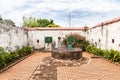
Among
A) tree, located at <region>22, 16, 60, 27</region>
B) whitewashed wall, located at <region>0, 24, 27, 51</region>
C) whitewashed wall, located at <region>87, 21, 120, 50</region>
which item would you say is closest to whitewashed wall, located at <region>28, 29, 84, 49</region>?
whitewashed wall, located at <region>87, 21, 120, 50</region>

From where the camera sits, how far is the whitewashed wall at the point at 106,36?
12805mm

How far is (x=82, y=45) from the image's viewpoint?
20.1 m

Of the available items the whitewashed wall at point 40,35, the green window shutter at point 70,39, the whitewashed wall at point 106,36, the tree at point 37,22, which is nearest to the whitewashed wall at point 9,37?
the whitewashed wall at point 40,35

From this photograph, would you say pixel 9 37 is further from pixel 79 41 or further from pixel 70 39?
pixel 79 41

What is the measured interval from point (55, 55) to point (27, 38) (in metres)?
8.07

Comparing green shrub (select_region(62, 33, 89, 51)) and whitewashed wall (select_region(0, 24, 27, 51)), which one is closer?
whitewashed wall (select_region(0, 24, 27, 51))

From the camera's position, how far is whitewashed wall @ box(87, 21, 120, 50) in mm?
12805

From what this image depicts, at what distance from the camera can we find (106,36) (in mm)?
14984

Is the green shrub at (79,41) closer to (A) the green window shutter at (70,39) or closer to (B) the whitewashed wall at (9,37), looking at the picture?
(A) the green window shutter at (70,39)

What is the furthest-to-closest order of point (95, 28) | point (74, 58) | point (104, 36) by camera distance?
point (95, 28) < point (104, 36) < point (74, 58)

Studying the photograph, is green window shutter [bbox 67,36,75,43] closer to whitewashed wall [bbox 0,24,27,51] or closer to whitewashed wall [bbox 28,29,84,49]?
whitewashed wall [bbox 28,29,84,49]

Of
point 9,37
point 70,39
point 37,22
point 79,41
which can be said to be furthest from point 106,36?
point 37,22

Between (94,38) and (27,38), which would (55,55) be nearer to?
(94,38)

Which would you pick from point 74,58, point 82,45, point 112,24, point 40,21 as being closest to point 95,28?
point 82,45
